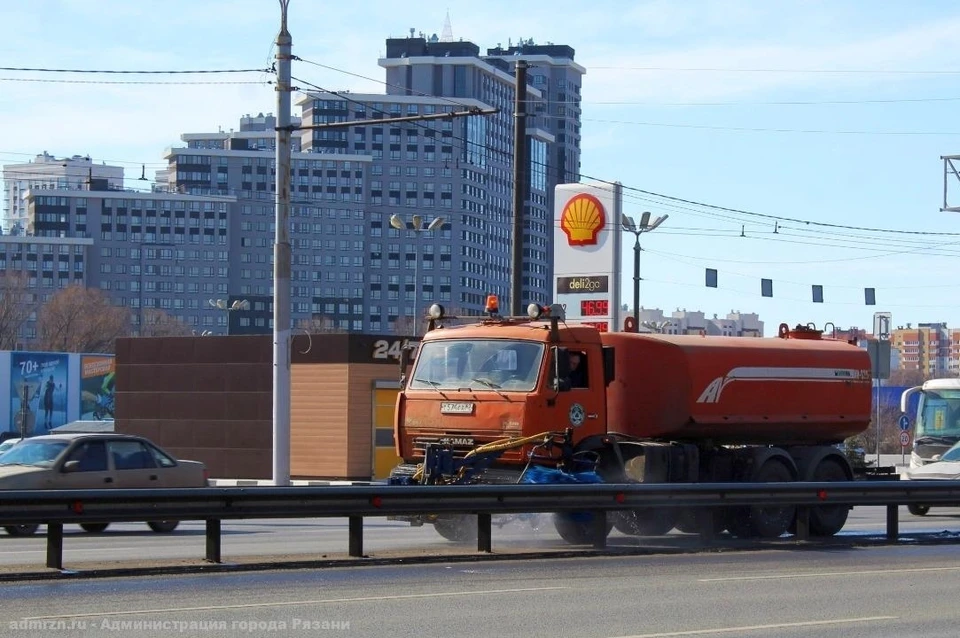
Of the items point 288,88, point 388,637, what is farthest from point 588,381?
point 288,88

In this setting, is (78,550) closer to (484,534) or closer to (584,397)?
(484,534)

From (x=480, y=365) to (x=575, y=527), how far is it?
7.70 ft

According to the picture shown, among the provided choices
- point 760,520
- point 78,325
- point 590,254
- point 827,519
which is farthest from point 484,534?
point 78,325

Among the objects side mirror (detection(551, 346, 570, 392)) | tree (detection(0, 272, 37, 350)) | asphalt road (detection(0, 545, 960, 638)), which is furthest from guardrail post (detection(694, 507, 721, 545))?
tree (detection(0, 272, 37, 350))

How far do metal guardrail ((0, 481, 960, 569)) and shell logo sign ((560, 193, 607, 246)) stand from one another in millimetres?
19120

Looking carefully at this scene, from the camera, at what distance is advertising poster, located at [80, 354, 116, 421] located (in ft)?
217

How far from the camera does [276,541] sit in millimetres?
17969

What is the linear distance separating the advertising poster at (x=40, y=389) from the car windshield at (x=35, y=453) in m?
43.9

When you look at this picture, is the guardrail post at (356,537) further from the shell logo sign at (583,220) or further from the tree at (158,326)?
the tree at (158,326)

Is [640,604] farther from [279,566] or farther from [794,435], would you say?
[794,435]

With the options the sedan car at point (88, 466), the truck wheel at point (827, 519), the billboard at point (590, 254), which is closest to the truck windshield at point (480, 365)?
the truck wheel at point (827, 519)

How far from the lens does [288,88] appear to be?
2589cm

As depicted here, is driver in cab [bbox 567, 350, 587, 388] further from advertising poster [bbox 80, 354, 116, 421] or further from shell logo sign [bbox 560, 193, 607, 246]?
advertising poster [bbox 80, 354, 116, 421]

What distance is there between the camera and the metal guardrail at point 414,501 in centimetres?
1327
